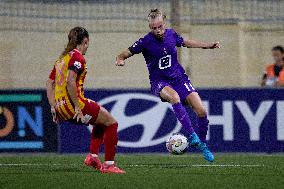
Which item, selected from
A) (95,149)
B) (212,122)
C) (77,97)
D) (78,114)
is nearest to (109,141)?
(95,149)

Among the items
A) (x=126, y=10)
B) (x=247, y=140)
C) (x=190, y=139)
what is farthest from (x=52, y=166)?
(x=126, y=10)

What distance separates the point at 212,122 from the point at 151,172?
12.6 ft

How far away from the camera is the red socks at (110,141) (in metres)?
11.4

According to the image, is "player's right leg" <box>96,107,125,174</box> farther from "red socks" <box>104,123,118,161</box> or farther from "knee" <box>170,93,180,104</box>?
"knee" <box>170,93,180,104</box>

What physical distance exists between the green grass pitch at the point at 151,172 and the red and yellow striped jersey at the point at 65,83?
79cm

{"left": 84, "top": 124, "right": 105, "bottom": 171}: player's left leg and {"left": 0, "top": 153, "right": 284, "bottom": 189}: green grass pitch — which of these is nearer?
{"left": 0, "top": 153, "right": 284, "bottom": 189}: green grass pitch

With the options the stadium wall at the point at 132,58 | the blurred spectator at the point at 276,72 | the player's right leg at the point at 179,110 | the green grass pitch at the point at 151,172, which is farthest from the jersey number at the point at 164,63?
the stadium wall at the point at 132,58

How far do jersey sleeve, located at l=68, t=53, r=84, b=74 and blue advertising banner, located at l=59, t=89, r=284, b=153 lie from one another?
4.35 m

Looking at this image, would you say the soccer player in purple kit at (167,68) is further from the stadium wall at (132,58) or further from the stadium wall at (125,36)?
the stadium wall at (125,36)

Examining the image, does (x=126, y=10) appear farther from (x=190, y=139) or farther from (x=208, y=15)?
(x=190, y=139)

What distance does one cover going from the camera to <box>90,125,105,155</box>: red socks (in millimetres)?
11734

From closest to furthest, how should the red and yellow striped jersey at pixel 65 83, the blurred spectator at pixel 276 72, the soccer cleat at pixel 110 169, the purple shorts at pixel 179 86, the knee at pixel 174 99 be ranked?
the red and yellow striped jersey at pixel 65 83
the soccer cleat at pixel 110 169
the knee at pixel 174 99
the purple shorts at pixel 179 86
the blurred spectator at pixel 276 72

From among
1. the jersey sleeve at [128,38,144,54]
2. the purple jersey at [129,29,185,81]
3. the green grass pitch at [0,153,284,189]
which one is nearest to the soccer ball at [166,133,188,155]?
the green grass pitch at [0,153,284,189]

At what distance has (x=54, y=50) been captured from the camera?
21.5m
